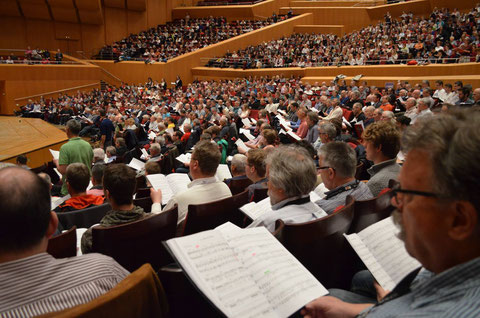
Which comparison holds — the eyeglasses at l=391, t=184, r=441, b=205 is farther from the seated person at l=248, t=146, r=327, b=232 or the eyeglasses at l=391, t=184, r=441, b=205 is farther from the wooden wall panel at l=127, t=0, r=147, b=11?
the wooden wall panel at l=127, t=0, r=147, b=11

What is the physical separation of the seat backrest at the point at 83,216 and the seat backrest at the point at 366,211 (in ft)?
6.18

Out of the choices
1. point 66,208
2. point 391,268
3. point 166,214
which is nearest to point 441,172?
point 391,268

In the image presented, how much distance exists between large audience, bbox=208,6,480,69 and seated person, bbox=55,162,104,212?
11941 millimetres

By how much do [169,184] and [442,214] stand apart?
265cm

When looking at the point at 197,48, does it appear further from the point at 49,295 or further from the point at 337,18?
the point at 49,295

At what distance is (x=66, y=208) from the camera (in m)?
2.90

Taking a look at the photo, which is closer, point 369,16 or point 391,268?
point 391,268

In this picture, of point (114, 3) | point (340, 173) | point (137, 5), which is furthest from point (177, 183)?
point (137, 5)

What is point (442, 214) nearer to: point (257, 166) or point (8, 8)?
point (257, 166)

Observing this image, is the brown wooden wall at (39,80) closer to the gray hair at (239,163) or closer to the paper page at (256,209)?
the gray hair at (239,163)

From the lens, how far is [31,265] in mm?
1133

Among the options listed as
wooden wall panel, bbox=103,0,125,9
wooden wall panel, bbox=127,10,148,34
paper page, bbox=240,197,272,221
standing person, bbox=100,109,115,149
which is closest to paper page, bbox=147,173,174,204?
paper page, bbox=240,197,272,221

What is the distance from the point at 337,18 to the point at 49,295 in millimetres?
23021

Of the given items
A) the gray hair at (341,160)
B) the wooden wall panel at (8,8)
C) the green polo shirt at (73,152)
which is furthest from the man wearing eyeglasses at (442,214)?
the wooden wall panel at (8,8)
